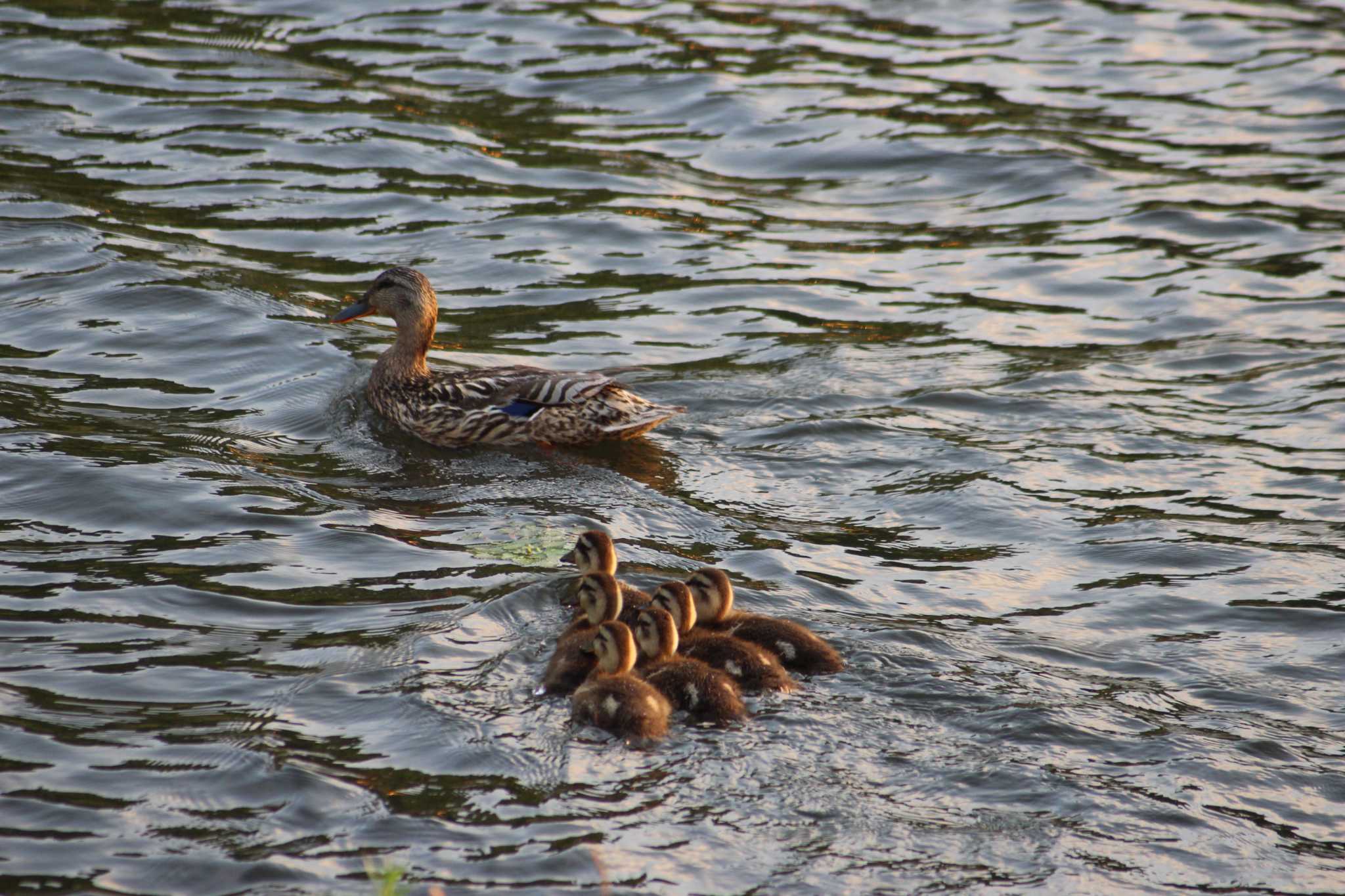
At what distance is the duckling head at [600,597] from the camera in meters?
6.68

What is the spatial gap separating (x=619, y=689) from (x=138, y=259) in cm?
693

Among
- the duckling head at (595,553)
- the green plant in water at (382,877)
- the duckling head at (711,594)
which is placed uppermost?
the duckling head at (595,553)

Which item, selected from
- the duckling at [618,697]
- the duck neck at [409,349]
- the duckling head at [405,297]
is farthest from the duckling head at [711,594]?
the duckling head at [405,297]

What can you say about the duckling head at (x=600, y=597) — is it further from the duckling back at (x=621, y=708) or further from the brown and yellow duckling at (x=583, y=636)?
the duckling back at (x=621, y=708)

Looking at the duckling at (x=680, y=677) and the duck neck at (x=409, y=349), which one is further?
the duck neck at (x=409, y=349)

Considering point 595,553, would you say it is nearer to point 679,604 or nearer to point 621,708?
point 679,604

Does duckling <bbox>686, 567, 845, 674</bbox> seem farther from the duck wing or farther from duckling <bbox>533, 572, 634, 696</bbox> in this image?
the duck wing

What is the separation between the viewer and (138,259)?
11.4 meters

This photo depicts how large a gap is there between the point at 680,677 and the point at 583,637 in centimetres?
48

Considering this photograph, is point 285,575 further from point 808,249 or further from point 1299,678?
point 808,249

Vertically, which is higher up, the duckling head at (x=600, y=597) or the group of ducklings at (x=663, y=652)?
the duckling head at (x=600, y=597)

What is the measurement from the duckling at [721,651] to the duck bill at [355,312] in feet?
13.8

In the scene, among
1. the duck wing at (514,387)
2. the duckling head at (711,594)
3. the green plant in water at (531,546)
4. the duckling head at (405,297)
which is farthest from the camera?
the duckling head at (405,297)

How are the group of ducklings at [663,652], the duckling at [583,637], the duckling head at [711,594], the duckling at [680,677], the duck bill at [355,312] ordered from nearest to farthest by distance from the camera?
the group of ducklings at [663,652] < the duckling at [680,677] < the duckling at [583,637] < the duckling head at [711,594] < the duck bill at [355,312]
